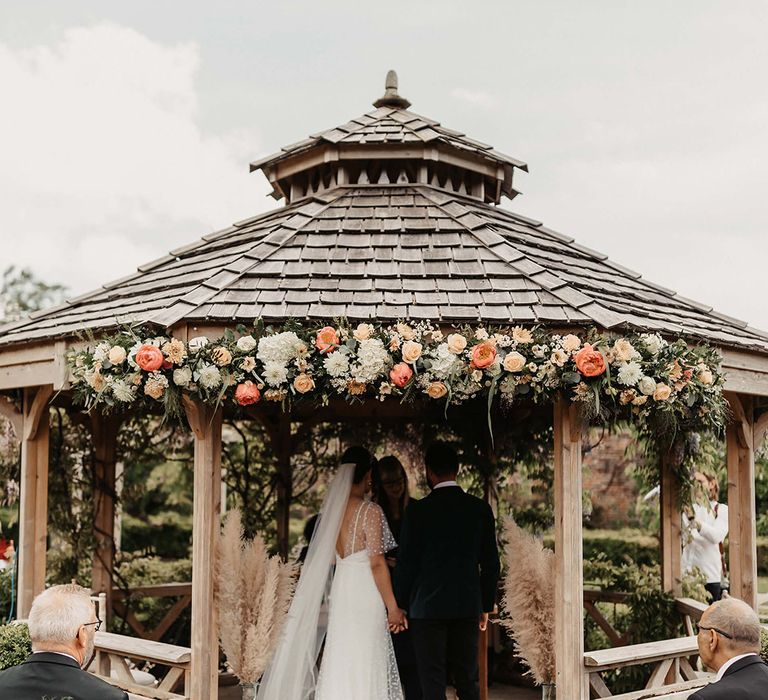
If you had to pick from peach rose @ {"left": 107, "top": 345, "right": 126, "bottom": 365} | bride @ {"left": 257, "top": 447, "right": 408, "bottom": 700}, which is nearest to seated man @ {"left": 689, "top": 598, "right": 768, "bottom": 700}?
bride @ {"left": 257, "top": 447, "right": 408, "bottom": 700}

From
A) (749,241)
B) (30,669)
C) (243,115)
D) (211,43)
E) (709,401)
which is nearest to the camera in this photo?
(30,669)

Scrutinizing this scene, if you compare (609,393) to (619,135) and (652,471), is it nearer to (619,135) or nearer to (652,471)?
(652,471)

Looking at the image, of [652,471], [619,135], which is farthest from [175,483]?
[619,135]

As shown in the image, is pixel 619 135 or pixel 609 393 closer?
pixel 609 393

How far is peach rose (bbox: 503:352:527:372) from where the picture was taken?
5.32 m

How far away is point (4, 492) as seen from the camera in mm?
10039

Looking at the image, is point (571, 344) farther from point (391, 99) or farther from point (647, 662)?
point (391, 99)

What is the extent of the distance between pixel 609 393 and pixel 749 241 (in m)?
41.5

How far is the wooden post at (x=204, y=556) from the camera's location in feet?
18.5

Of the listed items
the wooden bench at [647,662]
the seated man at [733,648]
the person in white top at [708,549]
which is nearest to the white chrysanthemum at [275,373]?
the wooden bench at [647,662]

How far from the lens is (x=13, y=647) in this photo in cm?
680

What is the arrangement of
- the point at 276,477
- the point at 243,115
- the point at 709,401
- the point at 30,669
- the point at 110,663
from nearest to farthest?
the point at 30,669 < the point at 709,401 < the point at 110,663 < the point at 276,477 < the point at 243,115

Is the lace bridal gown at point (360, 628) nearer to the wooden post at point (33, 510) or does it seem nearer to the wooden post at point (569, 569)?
the wooden post at point (569, 569)

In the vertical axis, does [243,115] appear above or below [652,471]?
above
